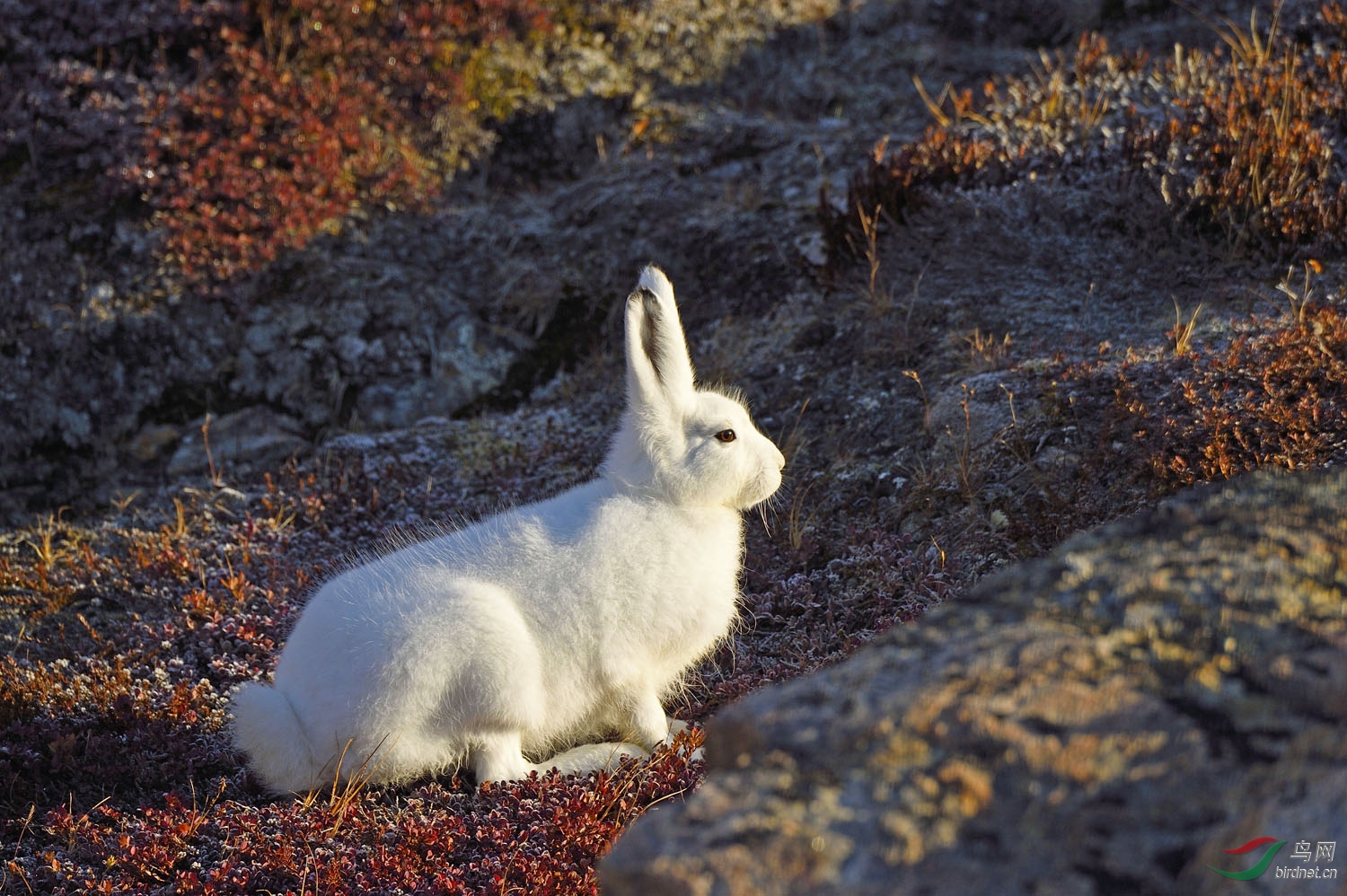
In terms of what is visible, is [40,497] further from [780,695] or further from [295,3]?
[780,695]

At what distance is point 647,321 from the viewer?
4.86 m

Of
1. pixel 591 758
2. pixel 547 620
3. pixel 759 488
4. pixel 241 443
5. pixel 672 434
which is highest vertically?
pixel 672 434

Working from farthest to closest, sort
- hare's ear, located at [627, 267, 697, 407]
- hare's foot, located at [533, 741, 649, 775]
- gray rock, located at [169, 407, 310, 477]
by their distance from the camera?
gray rock, located at [169, 407, 310, 477] → hare's ear, located at [627, 267, 697, 407] → hare's foot, located at [533, 741, 649, 775]

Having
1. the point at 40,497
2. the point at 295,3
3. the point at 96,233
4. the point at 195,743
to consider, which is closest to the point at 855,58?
the point at 295,3


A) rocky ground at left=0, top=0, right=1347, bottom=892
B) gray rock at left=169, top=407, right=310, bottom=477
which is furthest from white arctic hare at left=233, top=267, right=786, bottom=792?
gray rock at left=169, top=407, right=310, bottom=477

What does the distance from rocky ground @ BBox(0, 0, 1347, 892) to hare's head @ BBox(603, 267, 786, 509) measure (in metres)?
0.91

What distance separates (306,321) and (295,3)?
312 cm

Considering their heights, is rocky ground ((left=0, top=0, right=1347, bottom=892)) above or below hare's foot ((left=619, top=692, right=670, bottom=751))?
above

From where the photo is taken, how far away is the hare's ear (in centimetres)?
478

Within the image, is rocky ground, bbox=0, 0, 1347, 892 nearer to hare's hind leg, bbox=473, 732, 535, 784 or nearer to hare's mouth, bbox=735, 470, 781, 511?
hare's hind leg, bbox=473, 732, 535, 784

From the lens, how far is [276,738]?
4.28m

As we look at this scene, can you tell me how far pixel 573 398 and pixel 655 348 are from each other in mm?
3555

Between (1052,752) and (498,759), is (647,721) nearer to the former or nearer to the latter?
(498,759)

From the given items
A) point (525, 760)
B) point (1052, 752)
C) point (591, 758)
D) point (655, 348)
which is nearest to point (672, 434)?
point (655, 348)
